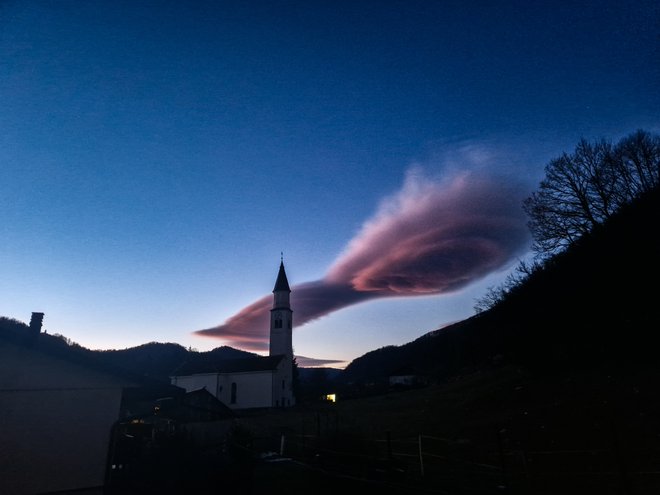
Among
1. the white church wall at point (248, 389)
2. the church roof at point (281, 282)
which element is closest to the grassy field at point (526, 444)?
the white church wall at point (248, 389)

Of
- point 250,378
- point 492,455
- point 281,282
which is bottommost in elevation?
point 492,455

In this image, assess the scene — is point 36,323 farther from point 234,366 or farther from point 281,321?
point 281,321

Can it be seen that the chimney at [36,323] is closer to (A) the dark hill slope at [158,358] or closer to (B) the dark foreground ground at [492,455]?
(B) the dark foreground ground at [492,455]

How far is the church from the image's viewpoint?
59656 mm

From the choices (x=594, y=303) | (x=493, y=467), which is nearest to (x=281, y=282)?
(x=594, y=303)

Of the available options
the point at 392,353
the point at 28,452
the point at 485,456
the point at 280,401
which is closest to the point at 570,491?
the point at 485,456

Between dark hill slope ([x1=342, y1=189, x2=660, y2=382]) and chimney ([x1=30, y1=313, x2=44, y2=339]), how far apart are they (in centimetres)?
2689

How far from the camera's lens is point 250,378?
61.1 m

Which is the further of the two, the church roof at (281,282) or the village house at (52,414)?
the church roof at (281,282)

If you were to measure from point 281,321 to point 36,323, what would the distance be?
5887 centimetres

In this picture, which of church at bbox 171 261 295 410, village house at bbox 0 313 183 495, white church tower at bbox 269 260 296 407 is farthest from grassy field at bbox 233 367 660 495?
white church tower at bbox 269 260 296 407

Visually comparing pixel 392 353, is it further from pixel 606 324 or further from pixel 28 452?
pixel 28 452

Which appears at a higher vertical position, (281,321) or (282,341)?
(281,321)

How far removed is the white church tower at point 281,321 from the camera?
223ft
